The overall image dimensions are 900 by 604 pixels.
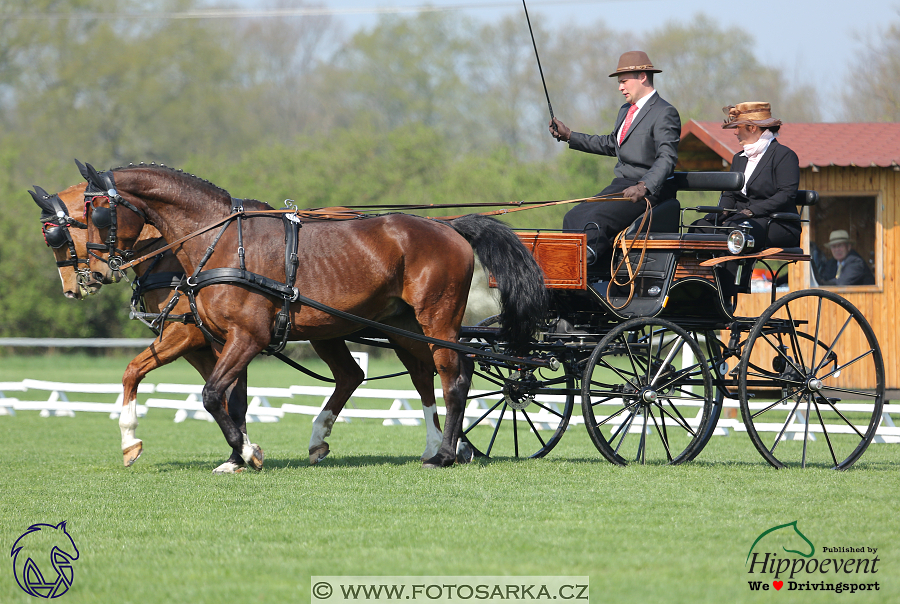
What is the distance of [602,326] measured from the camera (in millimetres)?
7641

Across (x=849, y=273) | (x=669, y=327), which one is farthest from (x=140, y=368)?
(x=849, y=273)

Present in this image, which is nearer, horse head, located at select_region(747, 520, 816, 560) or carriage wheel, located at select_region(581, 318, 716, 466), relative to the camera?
horse head, located at select_region(747, 520, 816, 560)

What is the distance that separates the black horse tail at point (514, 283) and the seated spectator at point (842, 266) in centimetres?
600

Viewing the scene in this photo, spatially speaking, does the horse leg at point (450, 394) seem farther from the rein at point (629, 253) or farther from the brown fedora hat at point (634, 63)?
the brown fedora hat at point (634, 63)

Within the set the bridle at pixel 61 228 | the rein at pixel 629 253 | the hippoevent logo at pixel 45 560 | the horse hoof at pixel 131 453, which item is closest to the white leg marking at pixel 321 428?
the horse hoof at pixel 131 453

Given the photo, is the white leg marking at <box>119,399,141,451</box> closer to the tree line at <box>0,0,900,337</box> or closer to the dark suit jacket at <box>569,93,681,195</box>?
the dark suit jacket at <box>569,93,681,195</box>

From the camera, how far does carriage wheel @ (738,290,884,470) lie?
6.93 metres

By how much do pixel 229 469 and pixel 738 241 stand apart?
157 inches

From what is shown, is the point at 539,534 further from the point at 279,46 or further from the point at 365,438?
the point at 279,46

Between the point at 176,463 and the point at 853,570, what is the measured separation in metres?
5.46

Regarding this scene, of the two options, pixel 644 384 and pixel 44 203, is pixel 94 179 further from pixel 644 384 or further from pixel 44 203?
pixel 644 384

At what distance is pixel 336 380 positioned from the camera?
8203 mm
